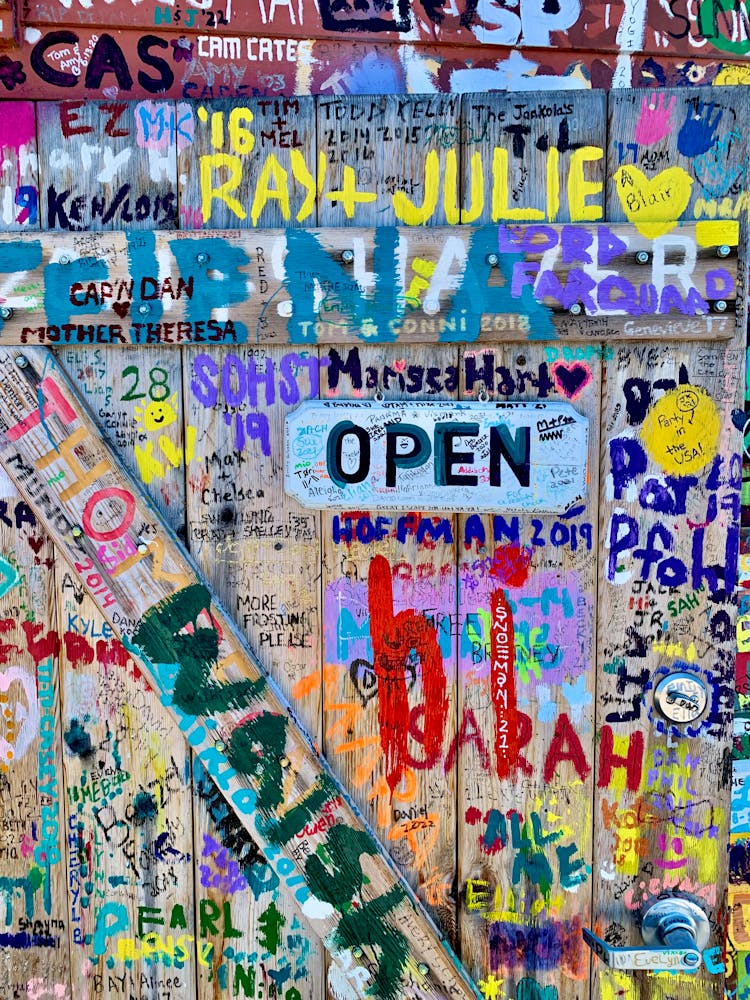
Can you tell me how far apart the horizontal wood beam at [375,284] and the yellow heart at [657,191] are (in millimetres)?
33

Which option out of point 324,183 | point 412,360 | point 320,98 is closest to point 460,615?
point 412,360

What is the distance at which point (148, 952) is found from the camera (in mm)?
1349

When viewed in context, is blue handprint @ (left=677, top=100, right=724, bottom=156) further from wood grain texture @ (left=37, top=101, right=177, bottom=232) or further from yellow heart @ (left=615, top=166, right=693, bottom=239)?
wood grain texture @ (left=37, top=101, right=177, bottom=232)

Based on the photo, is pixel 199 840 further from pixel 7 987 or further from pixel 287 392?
pixel 287 392

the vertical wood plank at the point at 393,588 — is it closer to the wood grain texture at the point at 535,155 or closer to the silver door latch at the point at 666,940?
the wood grain texture at the point at 535,155

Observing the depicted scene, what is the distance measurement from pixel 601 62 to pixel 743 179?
38 centimetres

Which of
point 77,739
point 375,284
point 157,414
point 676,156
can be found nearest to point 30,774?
point 77,739

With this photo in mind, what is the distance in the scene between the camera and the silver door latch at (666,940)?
48.2 inches

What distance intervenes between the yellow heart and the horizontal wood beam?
0.03m

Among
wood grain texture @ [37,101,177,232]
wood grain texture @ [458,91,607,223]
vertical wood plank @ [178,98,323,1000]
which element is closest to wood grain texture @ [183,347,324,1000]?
vertical wood plank @ [178,98,323,1000]

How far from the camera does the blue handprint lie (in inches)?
45.9

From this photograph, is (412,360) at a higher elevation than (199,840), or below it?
higher

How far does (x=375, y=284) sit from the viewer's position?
3.93 ft

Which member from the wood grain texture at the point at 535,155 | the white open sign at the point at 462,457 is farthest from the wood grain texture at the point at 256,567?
the wood grain texture at the point at 535,155
